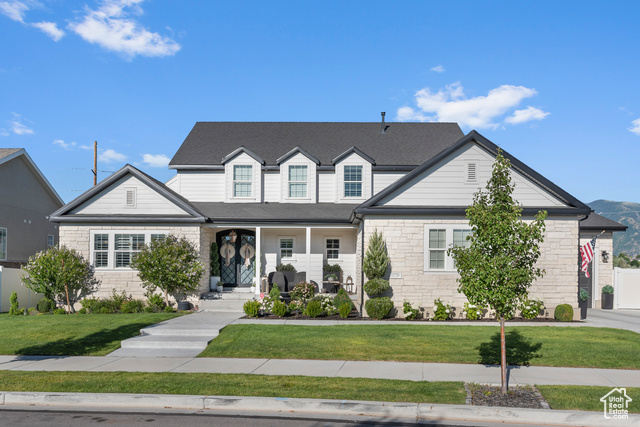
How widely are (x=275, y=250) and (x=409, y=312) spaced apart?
8.14 meters

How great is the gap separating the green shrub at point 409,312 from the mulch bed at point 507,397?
810cm

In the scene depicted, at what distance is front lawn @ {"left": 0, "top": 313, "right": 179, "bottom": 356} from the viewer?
524 inches

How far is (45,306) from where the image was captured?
20266mm

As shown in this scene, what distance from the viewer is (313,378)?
1003cm

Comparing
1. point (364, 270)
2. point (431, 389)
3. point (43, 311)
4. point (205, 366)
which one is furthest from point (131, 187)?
point (431, 389)

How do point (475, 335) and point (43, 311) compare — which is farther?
point (43, 311)

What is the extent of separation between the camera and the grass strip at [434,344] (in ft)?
39.1

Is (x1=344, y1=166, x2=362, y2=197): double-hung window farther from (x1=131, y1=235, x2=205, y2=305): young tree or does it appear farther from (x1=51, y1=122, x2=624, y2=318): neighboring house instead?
(x1=131, y1=235, x2=205, y2=305): young tree

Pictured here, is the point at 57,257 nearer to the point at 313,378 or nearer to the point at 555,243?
the point at 313,378

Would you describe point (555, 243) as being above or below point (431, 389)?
above

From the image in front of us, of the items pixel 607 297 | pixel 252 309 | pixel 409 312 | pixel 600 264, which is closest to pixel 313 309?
pixel 252 309

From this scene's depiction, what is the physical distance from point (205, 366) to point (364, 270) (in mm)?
7870

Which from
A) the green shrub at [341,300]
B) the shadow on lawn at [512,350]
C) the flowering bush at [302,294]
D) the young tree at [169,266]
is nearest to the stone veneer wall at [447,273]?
the green shrub at [341,300]

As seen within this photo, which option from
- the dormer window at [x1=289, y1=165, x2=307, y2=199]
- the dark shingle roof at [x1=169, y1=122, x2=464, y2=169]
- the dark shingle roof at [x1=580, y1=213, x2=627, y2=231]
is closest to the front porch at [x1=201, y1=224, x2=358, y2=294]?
the dormer window at [x1=289, y1=165, x2=307, y2=199]
